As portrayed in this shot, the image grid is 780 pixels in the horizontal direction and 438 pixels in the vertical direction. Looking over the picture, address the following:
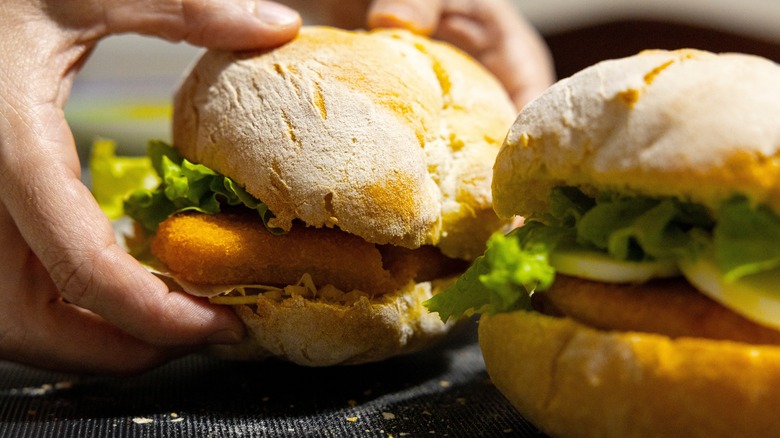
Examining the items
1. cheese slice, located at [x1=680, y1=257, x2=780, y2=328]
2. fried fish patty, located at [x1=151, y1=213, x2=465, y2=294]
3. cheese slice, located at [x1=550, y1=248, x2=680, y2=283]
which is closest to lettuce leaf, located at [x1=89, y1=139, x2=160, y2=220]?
fried fish patty, located at [x1=151, y1=213, x2=465, y2=294]

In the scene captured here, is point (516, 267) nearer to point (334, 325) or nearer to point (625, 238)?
point (625, 238)

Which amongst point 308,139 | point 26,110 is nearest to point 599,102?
point 308,139

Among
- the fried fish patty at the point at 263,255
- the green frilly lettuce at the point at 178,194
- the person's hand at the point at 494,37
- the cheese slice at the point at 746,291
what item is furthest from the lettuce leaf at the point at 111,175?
the cheese slice at the point at 746,291

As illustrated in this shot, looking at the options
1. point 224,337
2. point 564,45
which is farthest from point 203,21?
point 564,45

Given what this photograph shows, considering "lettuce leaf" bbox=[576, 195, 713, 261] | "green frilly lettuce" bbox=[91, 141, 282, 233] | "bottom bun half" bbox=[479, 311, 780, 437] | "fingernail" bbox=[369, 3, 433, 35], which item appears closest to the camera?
"bottom bun half" bbox=[479, 311, 780, 437]

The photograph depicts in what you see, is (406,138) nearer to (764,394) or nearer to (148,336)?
(148,336)

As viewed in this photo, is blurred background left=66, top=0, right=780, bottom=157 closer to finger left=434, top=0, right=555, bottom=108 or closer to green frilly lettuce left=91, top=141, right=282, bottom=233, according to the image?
finger left=434, top=0, right=555, bottom=108

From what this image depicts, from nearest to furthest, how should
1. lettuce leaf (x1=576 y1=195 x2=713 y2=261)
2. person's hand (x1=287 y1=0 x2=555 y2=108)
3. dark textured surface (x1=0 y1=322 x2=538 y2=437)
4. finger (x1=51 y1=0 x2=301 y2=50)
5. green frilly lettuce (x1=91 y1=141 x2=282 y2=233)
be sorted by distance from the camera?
lettuce leaf (x1=576 y1=195 x2=713 y2=261)
dark textured surface (x1=0 y1=322 x2=538 y2=437)
green frilly lettuce (x1=91 y1=141 x2=282 y2=233)
finger (x1=51 y1=0 x2=301 y2=50)
person's hand (x1=287 y1=0 x2=555 y2=108)
